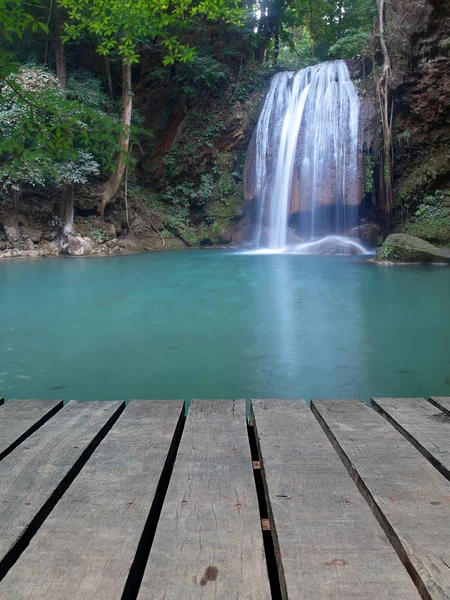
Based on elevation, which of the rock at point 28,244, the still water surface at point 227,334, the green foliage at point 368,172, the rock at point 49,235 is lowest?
the still water surface at point 227,334

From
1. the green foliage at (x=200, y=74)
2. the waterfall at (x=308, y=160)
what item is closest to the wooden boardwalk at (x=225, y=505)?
the waterfall at (x=308, y=160)

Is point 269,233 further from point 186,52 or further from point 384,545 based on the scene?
point 384,545

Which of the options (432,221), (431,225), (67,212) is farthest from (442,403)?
A: (67,212)

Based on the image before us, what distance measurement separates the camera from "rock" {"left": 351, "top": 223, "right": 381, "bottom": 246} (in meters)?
15.7

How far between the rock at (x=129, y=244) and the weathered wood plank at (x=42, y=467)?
1543cm

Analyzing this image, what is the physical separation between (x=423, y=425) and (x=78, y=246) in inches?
606

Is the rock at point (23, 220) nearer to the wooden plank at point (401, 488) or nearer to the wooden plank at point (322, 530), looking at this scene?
the wooden plank at point (401, 488)

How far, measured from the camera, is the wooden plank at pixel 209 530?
1.02m

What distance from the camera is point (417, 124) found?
15.7m

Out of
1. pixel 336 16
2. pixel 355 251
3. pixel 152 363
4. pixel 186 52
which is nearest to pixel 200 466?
pixel 152 363

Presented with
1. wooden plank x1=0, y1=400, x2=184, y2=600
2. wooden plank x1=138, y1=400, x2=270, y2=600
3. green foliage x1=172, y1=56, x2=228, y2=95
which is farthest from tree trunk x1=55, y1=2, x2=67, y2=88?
wooden plank x1=138, y1=400, x2=270, y2=600

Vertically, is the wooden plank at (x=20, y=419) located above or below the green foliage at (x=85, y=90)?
below

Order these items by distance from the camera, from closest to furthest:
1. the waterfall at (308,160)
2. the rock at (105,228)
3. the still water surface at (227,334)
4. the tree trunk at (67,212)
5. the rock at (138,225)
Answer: the still water surface at (227,334), the waterfall at (308,160), the tree trunk at (67,212), the rock at (105,228), the rock at (138,225)

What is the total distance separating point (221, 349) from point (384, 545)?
4.22 metres
